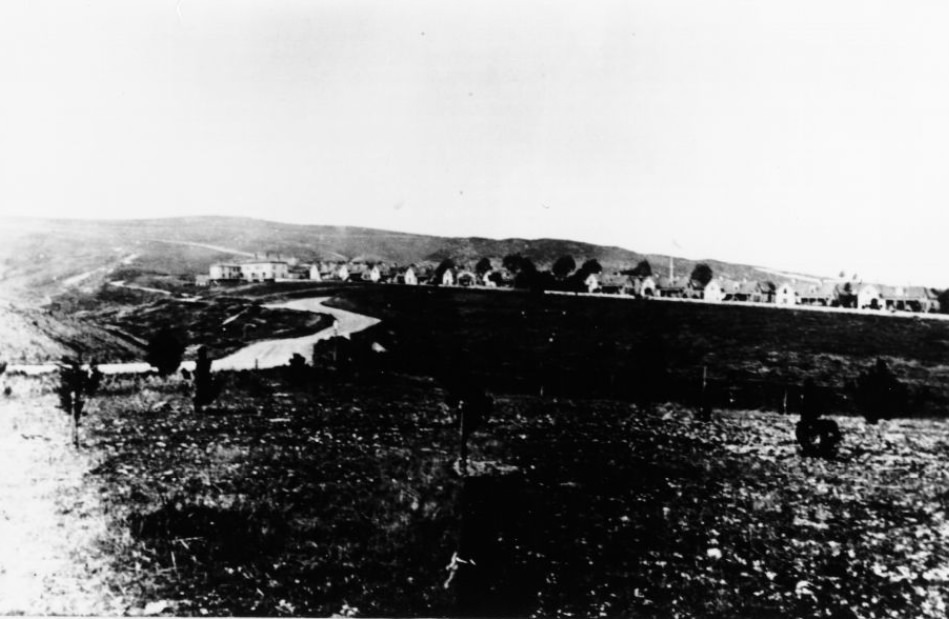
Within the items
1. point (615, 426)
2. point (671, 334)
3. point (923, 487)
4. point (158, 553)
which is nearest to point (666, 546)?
point (615, 426)

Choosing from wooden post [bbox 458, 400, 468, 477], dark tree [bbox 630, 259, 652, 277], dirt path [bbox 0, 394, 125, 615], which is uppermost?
dark tree [bbox 630, 259, 652, 277]

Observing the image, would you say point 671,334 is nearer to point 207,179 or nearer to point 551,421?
point 551,421

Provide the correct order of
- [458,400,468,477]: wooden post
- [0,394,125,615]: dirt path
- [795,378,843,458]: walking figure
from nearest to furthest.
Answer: [0,394,125,615]: dirt path
[458,400,468,477]: wooden post
[795,378,843,458]: walking figure

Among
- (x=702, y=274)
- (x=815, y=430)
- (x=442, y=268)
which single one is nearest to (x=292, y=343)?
(x=442, y=268)

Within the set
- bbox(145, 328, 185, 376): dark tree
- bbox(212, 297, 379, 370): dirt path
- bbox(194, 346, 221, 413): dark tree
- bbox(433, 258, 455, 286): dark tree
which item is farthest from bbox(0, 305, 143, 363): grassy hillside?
bbox(433, 258, 455, 286): dark tree

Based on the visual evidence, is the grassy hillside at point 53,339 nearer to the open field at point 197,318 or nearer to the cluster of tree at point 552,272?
the open field at point 197,318

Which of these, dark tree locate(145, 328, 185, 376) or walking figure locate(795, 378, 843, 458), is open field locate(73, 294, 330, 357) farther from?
walking figure locate(795, 378, 843, 458)

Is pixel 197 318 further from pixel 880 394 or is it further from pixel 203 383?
pixel 880 394
